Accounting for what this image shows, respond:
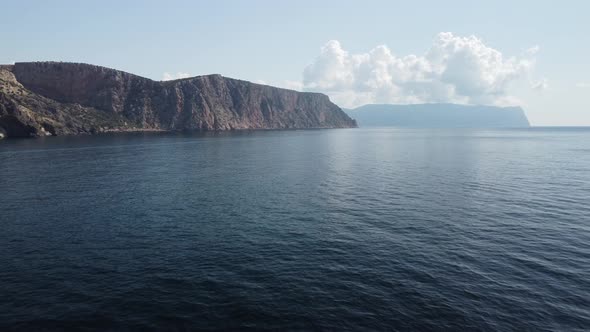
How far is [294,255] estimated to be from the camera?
39969mm

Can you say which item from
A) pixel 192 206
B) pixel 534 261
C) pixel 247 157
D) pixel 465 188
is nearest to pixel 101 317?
pixel 192 206

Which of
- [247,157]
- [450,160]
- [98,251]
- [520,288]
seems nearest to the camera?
[520,288]

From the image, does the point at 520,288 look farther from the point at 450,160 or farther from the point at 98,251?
the point at 450,160

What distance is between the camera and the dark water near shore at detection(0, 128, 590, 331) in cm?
2831

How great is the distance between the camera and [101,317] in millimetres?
27672

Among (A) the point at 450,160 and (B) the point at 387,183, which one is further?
(A) the point at 450,160

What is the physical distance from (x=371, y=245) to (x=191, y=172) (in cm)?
6877

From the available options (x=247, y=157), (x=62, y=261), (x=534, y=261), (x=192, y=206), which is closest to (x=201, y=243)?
(x=62, y=261)

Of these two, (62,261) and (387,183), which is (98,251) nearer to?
(62,261)

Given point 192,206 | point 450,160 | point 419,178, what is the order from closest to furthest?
point 192,206 < point 419,178 < point 450,160

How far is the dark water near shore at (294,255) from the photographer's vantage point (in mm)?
28312

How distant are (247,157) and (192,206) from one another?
2937 inches

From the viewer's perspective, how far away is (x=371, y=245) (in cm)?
4291

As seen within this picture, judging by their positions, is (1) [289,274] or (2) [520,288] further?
(1) [289,274]
